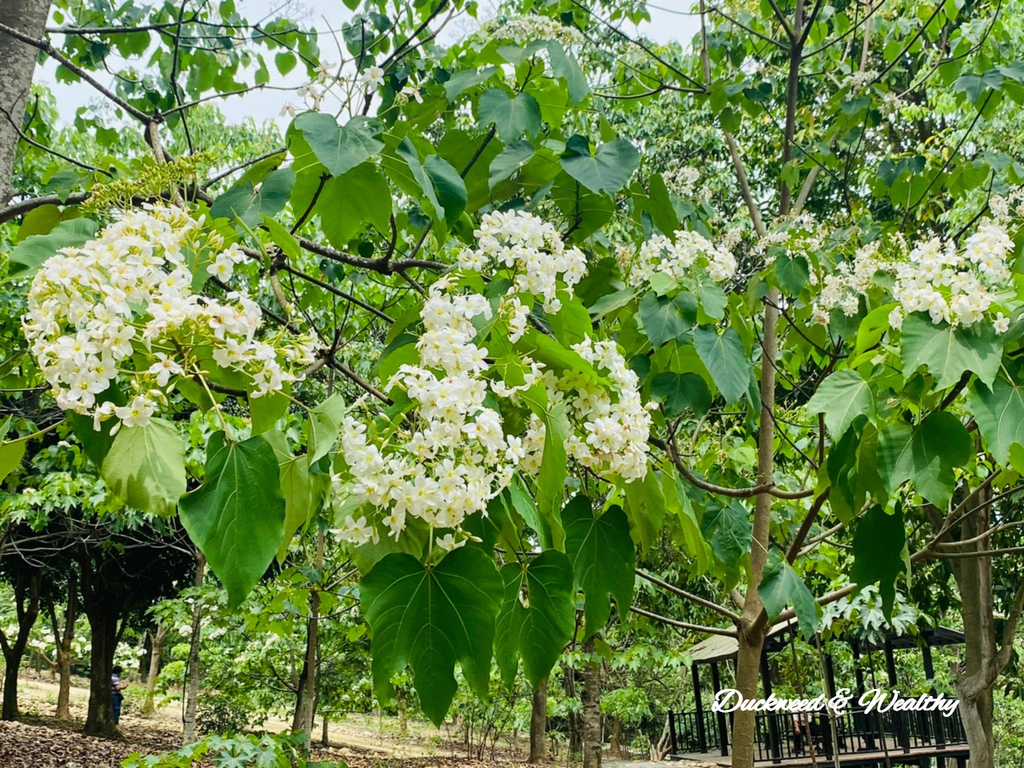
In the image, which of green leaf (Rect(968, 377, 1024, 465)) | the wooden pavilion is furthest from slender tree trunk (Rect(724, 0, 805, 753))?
the wooden pavilion

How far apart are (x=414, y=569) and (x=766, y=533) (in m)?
1.75

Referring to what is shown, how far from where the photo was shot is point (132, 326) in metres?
0.77

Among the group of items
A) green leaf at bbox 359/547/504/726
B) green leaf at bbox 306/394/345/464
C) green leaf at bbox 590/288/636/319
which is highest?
→ green leaf at bbox 590/288/636/319

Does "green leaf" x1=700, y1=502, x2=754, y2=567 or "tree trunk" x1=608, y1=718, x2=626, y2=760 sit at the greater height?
"green leaf" x1=700, y1=502, x2=754, y2=567

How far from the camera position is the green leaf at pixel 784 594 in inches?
76.3

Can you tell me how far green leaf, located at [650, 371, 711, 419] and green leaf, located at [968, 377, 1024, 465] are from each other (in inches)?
20.0

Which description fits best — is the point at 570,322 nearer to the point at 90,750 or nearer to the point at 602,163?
the point at 602,163

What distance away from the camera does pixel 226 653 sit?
28.6 ft

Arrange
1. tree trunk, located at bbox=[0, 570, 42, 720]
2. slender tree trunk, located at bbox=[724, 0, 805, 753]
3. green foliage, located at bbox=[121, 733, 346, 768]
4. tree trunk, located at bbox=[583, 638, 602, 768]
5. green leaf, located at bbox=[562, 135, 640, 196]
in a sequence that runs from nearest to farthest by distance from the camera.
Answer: green leaf, located at bbox=[562, 135, 640, 196] < slender tree trunk, located at bbox=[724, 0, 805, 753] < green foliage, located at bbox=[121, 733, 346, 768] < tree trunk, located at bbox=[583, 638, 602, 768] < tree trunk, located at bbox=[0, 570, 42, 720]

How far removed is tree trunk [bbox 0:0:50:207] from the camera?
60.6 inches

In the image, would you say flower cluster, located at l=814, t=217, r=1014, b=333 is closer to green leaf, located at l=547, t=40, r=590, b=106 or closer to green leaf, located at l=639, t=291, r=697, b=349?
green leaf, located at l=639, t=291, r=697, b=349

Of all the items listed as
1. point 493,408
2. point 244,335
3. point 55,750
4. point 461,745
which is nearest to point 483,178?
point 493,408

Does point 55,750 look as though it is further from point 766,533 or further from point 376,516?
point 376,516

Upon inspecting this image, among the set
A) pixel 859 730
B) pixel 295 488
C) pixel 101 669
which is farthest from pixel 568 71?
pixel 101 669
